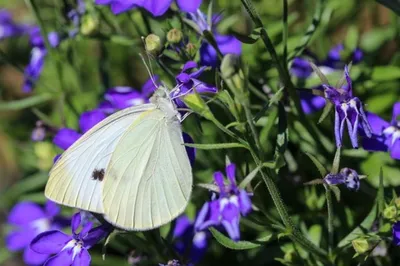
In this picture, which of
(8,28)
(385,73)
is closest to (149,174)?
(385,73)

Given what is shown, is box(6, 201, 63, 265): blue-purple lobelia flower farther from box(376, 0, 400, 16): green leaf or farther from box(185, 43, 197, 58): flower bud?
box(376, 0, 400, 16): green leaf

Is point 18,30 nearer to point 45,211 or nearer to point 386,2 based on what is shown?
point 45,211

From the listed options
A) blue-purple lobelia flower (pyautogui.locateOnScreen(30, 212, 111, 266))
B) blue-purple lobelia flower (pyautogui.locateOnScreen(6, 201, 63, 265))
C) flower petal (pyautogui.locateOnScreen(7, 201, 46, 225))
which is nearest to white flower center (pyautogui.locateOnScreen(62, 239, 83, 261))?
blue-purple lobelia flower (pyautogui.locateOnScreen(30, 212, 111, 266))

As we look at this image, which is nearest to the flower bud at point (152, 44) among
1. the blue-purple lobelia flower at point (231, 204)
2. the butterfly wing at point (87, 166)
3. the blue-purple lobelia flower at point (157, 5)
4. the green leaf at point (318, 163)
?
the blue-purple lobelia flower at point (157, 5)

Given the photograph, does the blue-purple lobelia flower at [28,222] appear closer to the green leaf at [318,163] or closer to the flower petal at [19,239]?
the flower petal at [19,239]

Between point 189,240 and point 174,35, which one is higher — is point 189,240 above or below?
below

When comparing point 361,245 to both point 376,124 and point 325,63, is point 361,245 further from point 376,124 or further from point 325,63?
point 325,63
